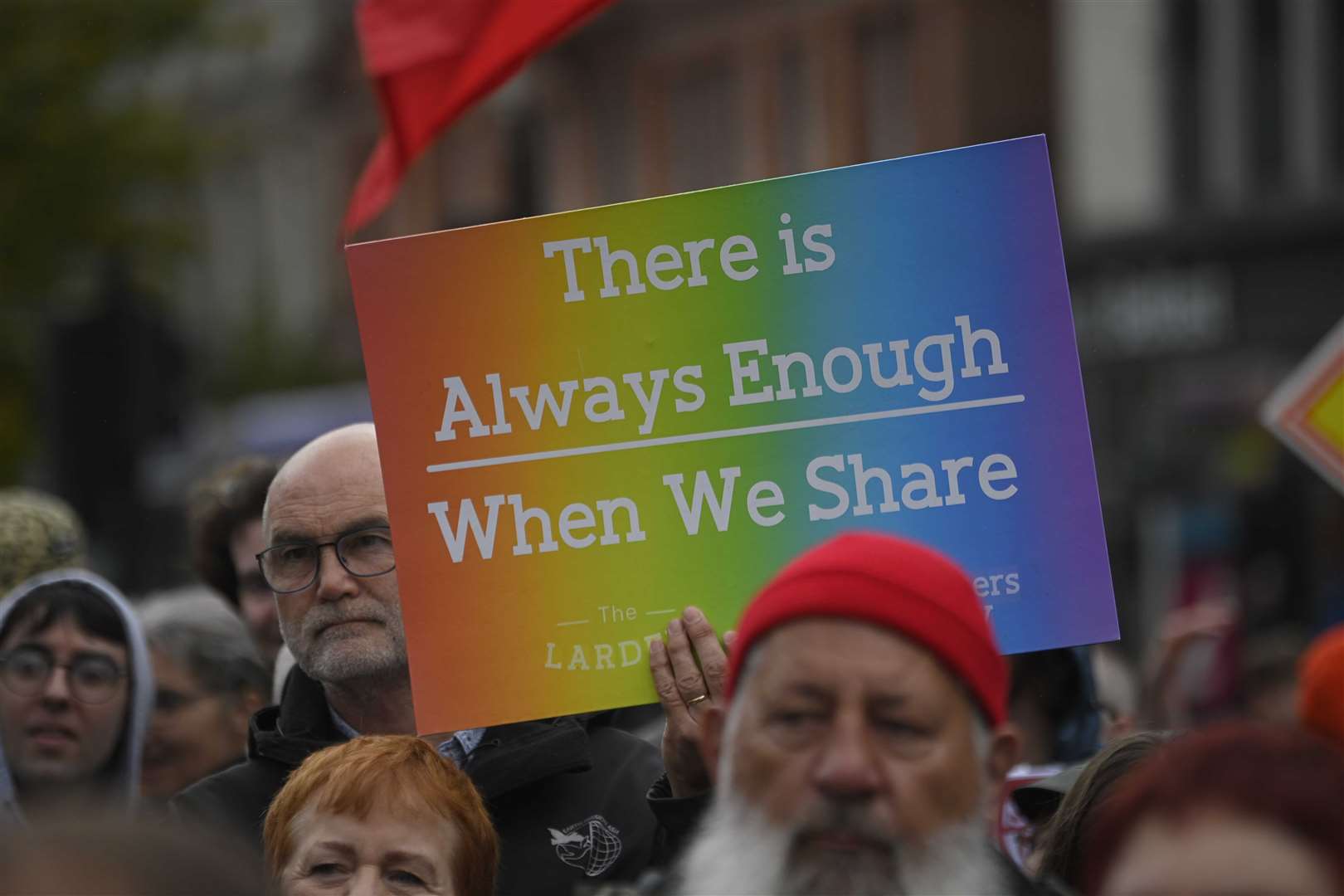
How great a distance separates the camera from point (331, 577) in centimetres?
370

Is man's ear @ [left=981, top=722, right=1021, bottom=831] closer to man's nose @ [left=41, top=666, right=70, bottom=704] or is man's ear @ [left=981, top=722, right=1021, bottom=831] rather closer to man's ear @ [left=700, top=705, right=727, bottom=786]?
man's ear @ [left=700, top=705, right=727, bottom=786]

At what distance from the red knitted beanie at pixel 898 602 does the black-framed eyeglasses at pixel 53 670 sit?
85.2 inches

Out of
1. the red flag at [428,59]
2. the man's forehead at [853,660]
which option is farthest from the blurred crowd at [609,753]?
the red flag at [428,59]

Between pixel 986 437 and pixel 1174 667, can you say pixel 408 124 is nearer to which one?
pixel 1174 667

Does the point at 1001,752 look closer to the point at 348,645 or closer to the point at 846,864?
the point at 846,864

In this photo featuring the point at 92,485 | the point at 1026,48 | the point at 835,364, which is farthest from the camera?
the point at 1026,48

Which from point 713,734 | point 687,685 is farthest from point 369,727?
point 713,734

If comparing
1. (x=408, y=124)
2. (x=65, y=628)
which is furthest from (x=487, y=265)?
(x=408, y=124)

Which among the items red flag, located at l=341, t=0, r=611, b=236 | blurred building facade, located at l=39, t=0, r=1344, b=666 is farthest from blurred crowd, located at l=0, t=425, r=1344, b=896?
blurred building facade, located at l=39, t=0, r=1344, b=666

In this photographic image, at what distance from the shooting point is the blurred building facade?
18188 millimetres

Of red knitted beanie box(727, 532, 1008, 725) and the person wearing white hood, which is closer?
red knitted beanie box(727, 532, 1008, 725)

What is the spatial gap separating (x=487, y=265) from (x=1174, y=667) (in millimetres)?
3495

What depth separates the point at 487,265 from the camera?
3.52 m

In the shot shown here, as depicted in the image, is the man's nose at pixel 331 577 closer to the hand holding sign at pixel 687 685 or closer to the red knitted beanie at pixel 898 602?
the hand holding sign at pixel 687 685
